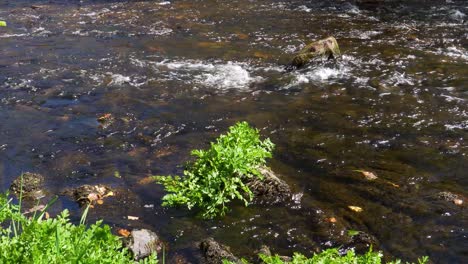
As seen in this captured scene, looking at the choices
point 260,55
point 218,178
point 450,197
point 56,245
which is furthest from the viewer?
point 260,55

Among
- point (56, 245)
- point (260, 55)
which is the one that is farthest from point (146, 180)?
point (260, 55)

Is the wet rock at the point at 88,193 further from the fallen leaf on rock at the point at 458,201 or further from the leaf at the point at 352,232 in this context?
the fallen leaf on rock at the point at 458,201

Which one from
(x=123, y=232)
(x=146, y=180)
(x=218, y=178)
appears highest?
(x=218, y=178)

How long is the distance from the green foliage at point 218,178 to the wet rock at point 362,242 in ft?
3.44

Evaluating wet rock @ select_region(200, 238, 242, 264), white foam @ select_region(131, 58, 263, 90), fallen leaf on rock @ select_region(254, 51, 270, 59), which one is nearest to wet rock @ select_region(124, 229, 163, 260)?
wet rock @ select_region(200, 238, 242, 264)

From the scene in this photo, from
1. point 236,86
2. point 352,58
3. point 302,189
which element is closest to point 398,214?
point 302,189

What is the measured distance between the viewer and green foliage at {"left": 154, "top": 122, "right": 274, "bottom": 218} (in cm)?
496

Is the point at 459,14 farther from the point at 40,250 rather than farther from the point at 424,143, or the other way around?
the point at 40,250

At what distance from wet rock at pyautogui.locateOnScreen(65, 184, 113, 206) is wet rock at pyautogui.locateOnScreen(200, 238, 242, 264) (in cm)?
147

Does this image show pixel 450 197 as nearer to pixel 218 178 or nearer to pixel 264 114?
pixel 218 178

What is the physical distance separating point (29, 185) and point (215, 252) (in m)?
2.44

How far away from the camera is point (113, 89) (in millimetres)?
8656

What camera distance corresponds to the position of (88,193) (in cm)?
535

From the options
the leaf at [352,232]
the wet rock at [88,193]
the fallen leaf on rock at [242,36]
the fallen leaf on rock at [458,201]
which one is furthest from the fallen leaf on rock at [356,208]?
the fallen leaf on rock at [242,36]
